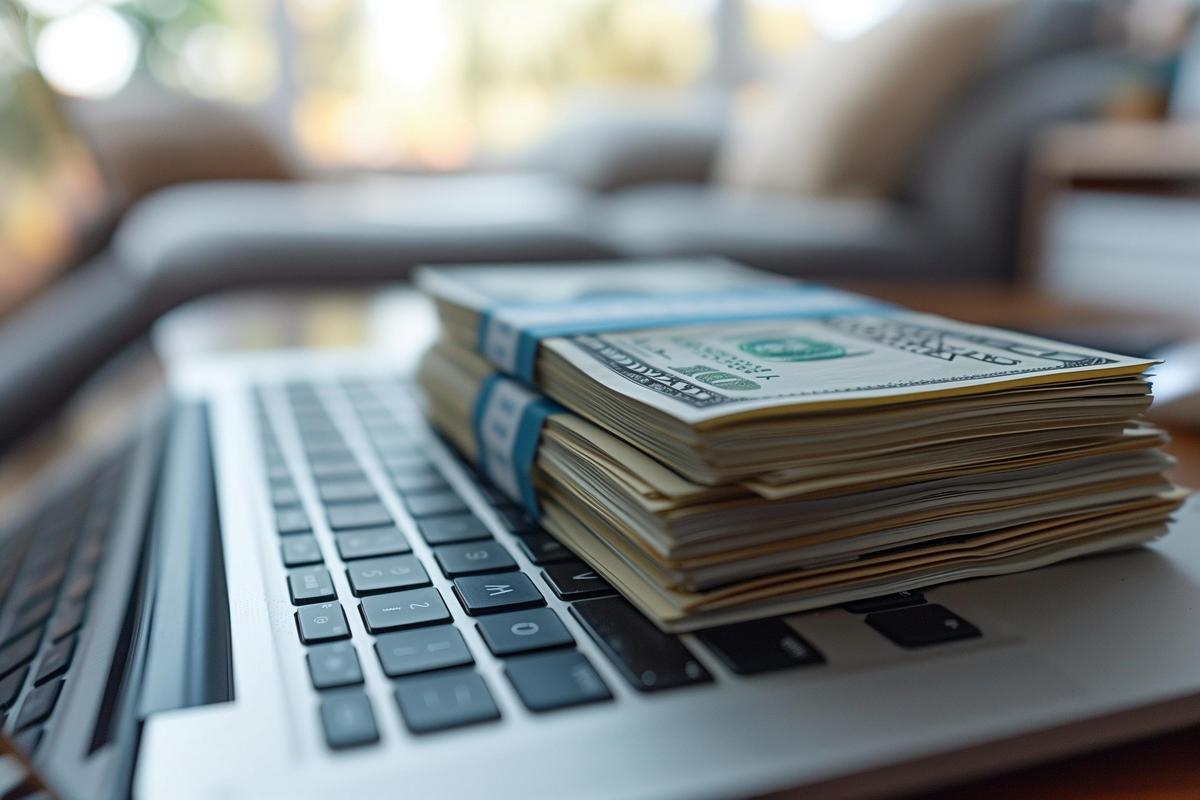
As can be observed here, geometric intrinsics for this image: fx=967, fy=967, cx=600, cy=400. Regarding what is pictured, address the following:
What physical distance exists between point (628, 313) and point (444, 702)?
0.83ft

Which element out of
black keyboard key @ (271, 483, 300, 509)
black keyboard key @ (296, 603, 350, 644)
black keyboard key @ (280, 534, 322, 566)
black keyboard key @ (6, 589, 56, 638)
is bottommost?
black keyboard key @ (6, 589, 56, 638)

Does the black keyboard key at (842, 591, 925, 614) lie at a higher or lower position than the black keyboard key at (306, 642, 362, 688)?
lower

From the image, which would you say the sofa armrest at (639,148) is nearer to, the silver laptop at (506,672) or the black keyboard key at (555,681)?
the silver laptop at (506,672)

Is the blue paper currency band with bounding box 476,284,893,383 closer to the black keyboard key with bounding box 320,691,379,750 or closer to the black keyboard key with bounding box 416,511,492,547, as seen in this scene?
the black keyboard key with bounding box 416,511,492,547

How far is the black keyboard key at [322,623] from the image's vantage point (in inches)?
11.9

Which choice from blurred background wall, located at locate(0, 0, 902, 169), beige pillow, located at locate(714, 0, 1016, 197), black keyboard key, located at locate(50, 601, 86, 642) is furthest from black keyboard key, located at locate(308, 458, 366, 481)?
blurred background wall, located at locate(0, 0, 902, 169)

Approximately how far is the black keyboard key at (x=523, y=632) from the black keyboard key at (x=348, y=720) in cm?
5

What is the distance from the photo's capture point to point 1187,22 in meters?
2.24

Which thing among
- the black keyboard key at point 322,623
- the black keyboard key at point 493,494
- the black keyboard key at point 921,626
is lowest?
the black keyboard key at point 493,494

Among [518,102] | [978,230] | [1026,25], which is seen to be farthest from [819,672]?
[518,102]

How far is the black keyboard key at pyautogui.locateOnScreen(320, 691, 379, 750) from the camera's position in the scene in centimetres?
25

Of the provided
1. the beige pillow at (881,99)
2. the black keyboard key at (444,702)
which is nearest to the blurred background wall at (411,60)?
the beige pillow at (881,99)

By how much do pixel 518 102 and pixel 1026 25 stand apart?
7.29 feet

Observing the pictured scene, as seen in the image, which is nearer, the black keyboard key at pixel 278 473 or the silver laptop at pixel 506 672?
the silver laptop at pixel 506 672
